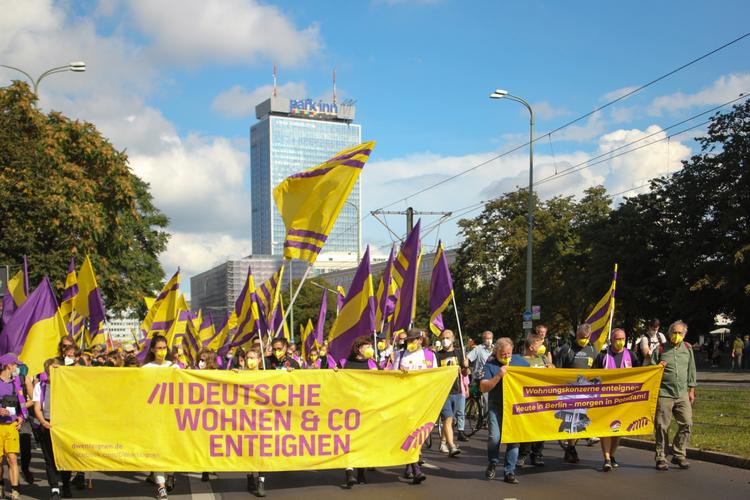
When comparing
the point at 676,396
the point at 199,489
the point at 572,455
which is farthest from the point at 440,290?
the point at 199,489

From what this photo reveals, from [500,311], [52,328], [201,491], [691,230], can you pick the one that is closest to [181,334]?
[52,328]

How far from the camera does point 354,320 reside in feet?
40.5

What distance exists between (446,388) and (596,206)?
43.1 m

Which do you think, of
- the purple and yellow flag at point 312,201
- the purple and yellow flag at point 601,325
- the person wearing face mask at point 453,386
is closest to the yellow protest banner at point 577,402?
the person wearing face mask at point 453,386

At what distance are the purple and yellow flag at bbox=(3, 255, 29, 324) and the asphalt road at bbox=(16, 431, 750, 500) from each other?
209 inches

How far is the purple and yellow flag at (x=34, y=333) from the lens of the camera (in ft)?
37.6

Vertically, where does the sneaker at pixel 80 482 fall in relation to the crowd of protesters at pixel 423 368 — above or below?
below

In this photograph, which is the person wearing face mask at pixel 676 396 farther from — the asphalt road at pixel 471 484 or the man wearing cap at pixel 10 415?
the man wearing cap at pixel 10 415

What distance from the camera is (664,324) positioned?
44.4 metres

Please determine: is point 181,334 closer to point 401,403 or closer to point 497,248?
point 401,403

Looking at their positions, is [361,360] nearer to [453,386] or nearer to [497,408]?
[497,408]

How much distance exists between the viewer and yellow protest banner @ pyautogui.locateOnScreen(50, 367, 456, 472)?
875 cm

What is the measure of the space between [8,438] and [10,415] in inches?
9.5

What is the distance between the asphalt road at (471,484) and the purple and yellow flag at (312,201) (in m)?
2.87
